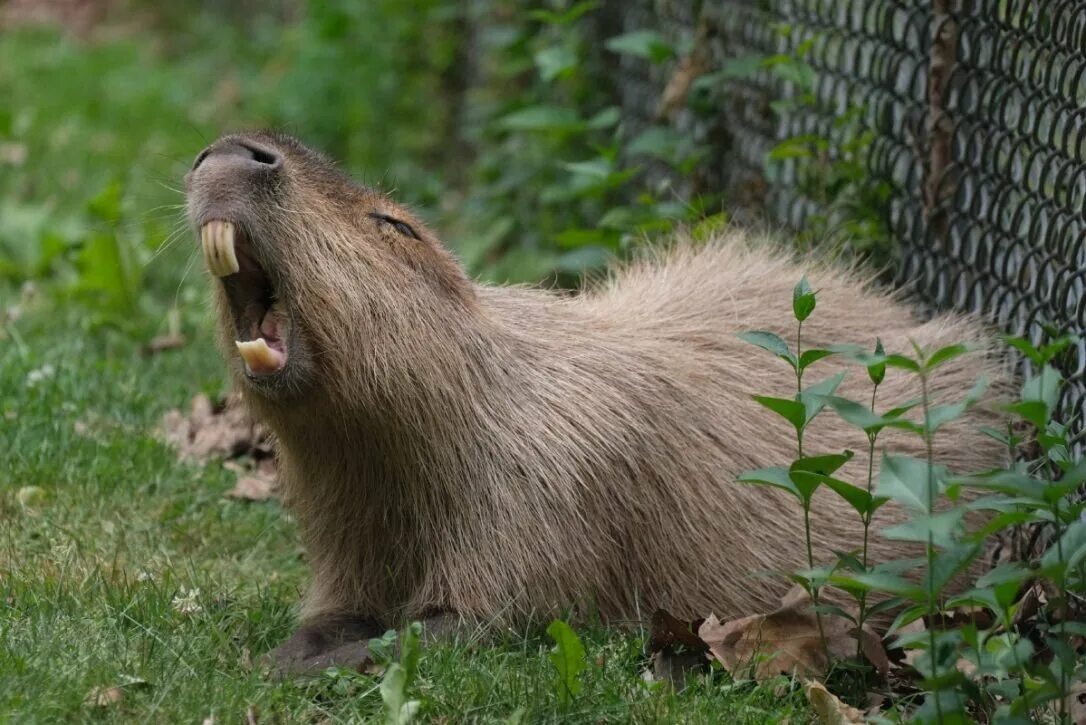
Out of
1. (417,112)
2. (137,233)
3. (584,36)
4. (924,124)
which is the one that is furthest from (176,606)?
(417,112)

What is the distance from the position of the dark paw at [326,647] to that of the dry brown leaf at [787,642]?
72cm

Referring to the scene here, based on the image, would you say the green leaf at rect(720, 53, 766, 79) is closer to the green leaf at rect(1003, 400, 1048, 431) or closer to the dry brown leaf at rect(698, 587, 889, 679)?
the dry brown leaf at rect(698, 587, 889, 679)

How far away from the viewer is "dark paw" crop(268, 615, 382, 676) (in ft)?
10.2

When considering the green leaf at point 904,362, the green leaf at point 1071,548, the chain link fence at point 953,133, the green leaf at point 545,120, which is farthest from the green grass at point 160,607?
the green leaf at point 545,120

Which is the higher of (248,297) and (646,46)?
(646,46)

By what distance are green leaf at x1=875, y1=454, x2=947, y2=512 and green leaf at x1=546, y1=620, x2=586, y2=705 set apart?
2.12 feet

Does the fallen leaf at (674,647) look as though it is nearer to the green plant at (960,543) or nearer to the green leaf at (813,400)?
the green plant at (960,543)

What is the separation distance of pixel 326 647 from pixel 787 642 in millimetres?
965

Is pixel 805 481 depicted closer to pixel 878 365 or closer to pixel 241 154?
pixel 878 365

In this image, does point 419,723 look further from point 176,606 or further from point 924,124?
point 924,124

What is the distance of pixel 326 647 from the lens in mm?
3264

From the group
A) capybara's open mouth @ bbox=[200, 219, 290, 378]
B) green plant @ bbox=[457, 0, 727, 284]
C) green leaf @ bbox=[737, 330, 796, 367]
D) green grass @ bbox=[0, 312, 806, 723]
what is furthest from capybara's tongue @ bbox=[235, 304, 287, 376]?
green plant @ bbox=[457, 0, 727, 284]

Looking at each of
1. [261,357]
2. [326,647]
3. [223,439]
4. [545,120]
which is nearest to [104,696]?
[326,647]

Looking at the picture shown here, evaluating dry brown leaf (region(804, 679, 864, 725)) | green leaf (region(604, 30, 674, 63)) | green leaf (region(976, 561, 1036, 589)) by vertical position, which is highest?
green leaf (region(604, 30, 674, 63))
